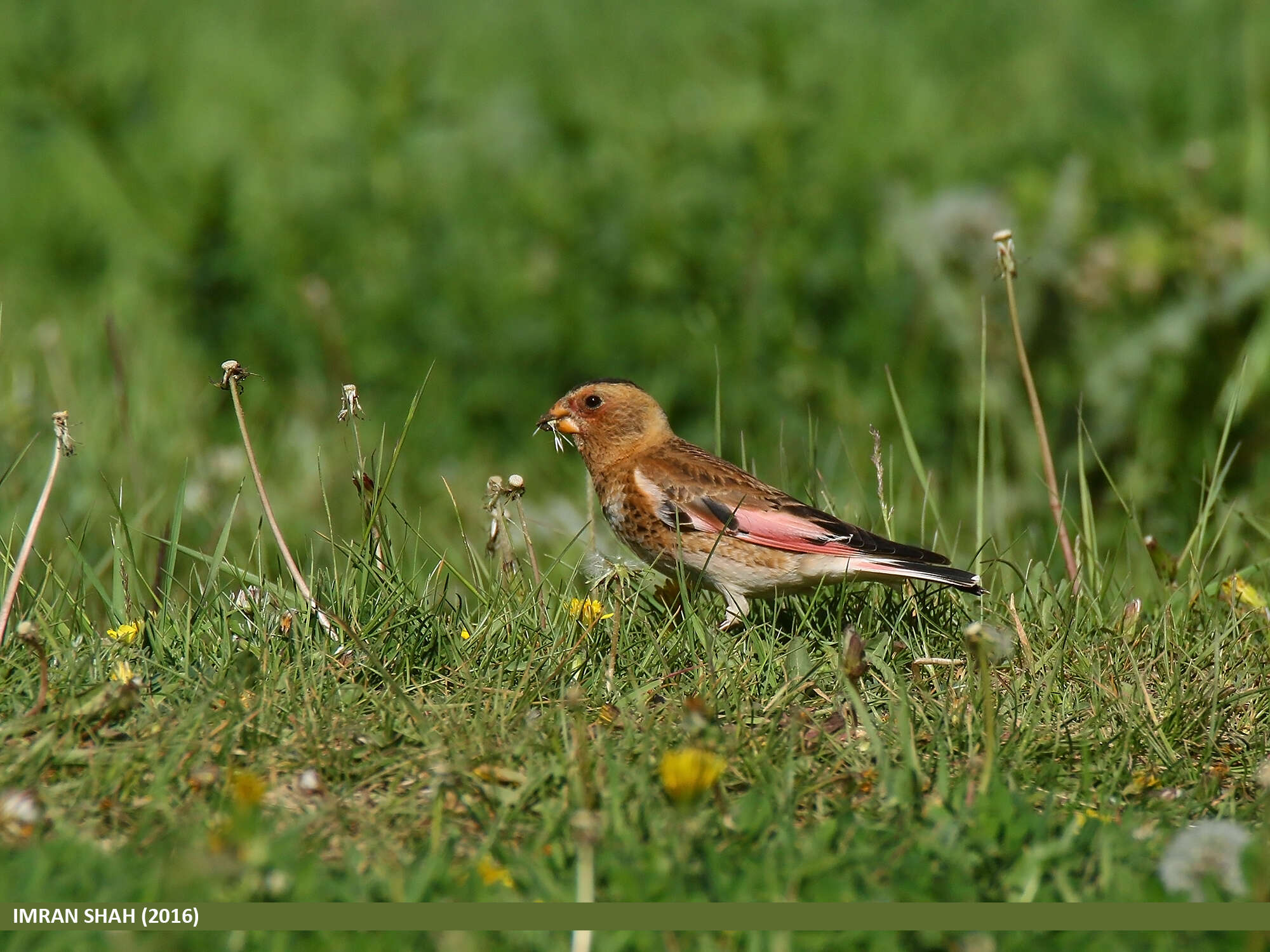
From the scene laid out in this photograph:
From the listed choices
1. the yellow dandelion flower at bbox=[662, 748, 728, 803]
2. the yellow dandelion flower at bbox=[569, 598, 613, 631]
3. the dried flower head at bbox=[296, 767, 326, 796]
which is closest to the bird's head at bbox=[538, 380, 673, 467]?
the yellow dandelion flower at bbox=[569, 598, 613, 631]

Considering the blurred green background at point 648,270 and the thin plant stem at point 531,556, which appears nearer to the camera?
the thin plant stem at point 531,556

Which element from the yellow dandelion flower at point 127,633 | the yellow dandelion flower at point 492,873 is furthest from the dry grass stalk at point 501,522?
the yellow dandelion flower at point 492,873

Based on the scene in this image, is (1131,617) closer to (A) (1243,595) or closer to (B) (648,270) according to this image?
(A) (1243,595)

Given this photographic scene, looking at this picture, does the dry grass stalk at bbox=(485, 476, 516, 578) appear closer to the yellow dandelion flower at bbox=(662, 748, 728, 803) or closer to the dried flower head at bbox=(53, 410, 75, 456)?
the dried flower head at bbox=(53, 410, 75, 456)

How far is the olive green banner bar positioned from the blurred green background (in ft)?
9.96

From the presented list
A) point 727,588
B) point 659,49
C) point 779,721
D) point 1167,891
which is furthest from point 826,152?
point 1167,891

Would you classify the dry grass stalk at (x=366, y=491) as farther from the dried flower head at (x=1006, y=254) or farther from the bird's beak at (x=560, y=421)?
the dried flower head at (x=1006, y=254)

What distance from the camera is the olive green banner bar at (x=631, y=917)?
8.22 ft

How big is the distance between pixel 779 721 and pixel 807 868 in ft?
2.38

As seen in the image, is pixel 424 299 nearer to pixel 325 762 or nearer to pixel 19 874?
pixel 325 762

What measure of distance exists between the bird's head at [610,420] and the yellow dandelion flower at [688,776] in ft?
7.18

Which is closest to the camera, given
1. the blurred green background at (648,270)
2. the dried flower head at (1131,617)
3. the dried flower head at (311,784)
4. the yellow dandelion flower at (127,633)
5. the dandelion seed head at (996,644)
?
the dried flower head at (311,784)

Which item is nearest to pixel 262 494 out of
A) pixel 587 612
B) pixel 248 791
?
pixel 587 612

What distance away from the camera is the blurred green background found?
6.55 metres
